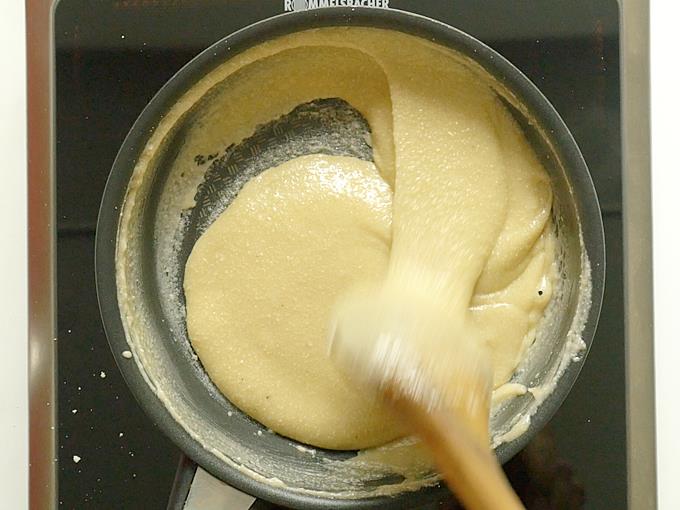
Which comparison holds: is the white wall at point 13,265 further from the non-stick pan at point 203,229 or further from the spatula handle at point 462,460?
the spatula handle at point 462,460

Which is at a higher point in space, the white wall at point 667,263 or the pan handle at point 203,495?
the white wall at point 667,263

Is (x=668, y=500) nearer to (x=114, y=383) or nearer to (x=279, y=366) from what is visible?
(x=279, y=366)

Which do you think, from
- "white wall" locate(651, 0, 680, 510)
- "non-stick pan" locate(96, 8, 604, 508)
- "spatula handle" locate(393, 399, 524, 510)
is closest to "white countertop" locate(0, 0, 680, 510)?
"white wall" locate(651, 0, 680, 510)

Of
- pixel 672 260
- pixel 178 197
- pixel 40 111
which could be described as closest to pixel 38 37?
pixel 40 111

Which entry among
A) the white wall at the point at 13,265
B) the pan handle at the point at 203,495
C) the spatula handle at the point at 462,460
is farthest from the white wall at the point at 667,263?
the white wall at the point at 13,265

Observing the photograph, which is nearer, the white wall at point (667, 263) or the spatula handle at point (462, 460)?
the spatula handle at point (462, 460)

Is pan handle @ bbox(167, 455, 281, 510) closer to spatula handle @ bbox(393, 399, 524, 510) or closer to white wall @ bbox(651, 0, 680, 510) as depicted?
spatula handle @ bbox(393, 399, 524, 510)
